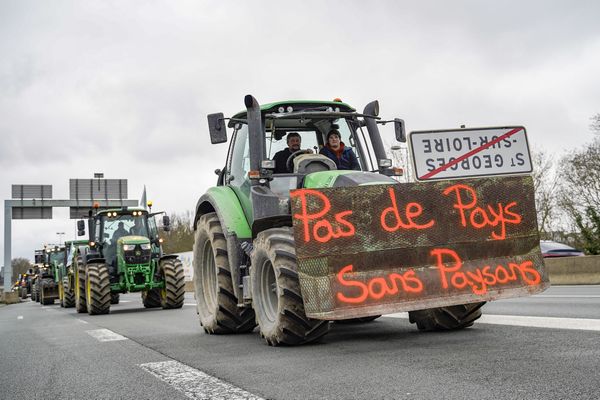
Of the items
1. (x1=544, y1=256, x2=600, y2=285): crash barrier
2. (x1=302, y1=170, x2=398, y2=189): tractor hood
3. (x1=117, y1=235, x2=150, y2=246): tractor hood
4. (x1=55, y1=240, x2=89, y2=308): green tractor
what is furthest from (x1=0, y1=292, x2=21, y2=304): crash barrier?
(x1=302, y1=170, x2=398, y2=189): tractor hood

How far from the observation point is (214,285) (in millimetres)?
8859

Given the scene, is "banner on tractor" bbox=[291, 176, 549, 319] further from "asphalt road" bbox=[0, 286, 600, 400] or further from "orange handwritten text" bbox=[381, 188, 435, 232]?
"asphalt road" bbox=[0, 286, 600, 400]

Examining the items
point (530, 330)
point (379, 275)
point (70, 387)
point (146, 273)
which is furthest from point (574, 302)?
point (146, 273)

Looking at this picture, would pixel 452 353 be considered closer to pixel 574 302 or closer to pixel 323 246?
pixel 323 246

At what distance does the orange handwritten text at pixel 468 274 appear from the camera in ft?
19.5

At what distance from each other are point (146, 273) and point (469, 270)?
508 inches

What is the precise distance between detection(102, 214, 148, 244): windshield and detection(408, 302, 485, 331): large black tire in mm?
13194

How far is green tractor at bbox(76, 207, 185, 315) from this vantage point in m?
16.4

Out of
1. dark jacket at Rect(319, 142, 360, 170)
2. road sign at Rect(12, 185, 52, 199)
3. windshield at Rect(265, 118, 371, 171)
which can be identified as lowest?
dark jacket at Rect(319, 142, 360, 170)

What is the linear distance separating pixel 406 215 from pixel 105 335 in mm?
5005

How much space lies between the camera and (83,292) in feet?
57.1

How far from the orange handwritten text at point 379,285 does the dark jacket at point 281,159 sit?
6.82 feet

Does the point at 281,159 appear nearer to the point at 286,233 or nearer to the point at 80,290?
the point at 286,233

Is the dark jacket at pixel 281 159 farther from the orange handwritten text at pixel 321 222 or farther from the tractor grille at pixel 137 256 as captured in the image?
the tractor grille at pixel 137 256
